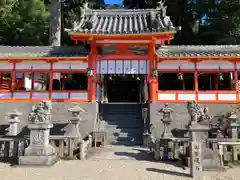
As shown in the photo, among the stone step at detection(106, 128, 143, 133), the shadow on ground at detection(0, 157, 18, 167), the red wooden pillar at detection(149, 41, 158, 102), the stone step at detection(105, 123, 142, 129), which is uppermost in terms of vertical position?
the red wooden pillar at detection(149, 41, 158, 102)

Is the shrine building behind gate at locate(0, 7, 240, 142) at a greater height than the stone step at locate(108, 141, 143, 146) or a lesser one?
greater

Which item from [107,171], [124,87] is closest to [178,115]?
[107,171]

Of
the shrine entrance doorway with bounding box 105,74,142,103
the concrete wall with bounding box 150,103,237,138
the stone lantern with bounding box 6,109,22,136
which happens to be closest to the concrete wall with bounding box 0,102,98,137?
the stone lantern with bounding box 6,109,22,136

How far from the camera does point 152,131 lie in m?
13.2

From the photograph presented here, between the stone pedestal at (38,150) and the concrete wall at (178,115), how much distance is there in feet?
21.1

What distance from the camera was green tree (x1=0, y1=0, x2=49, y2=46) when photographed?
2406cm

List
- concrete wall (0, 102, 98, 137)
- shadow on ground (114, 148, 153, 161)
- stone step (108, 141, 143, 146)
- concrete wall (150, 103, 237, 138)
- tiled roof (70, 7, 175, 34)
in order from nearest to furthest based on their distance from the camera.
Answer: shadow on ground (114, 148, 153, 161), stone step (108, 141, 143, 146), concrete wall (150, 103, 237, 138), concrete wall (0, 102, 98, 137), tiled roof (70, 7, 175, 34)

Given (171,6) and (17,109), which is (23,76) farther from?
(171,6)

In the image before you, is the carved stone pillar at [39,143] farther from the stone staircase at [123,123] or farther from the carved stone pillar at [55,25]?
the carved stone pillar at [55,25]

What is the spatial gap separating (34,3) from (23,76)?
10.1 meters

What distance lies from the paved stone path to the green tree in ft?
62.7

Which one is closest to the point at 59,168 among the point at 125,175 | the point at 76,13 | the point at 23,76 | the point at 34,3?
the point at 125,175

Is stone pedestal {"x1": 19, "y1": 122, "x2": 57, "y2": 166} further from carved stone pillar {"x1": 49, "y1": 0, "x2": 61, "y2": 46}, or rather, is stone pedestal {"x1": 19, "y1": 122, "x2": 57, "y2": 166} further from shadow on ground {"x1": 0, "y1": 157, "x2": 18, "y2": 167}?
carved stone pillar {"x1": 49, "y1": 0, "x2": 61, "y2": 46}

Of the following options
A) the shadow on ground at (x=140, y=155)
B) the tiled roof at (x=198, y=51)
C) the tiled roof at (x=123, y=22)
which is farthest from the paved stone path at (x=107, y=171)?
the tiled roof at (x=198, y=51)
